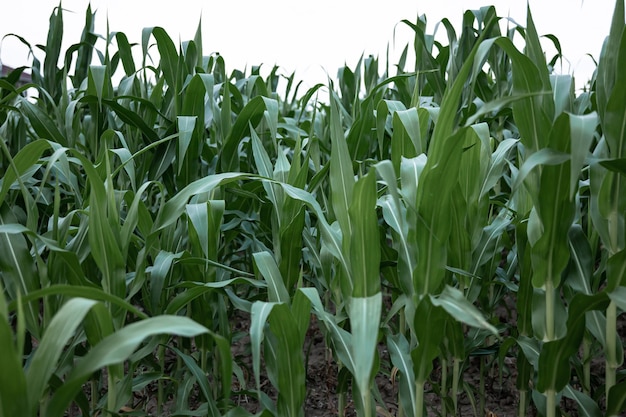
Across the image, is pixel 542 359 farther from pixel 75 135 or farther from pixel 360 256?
pixel 75 135

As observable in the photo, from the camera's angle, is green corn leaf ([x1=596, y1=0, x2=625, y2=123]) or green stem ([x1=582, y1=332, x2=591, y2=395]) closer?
green corn leaf ([x1=596, y1=0, x2=625, y2=123])

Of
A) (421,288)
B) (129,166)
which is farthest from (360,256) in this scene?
(129,166)

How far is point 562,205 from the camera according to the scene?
83cm

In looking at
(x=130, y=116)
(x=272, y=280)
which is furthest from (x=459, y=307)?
(x=130, y=116)

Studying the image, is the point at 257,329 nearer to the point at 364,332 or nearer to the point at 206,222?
the point at 364,332

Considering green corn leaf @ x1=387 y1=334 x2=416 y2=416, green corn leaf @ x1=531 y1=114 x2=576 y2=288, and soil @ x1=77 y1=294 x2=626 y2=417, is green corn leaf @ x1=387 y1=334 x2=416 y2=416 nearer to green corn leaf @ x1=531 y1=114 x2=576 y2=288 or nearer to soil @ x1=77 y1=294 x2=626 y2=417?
green corn leaf @ x1=531 y1=114 x2=576 y2=288

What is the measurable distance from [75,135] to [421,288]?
1098 millimetres

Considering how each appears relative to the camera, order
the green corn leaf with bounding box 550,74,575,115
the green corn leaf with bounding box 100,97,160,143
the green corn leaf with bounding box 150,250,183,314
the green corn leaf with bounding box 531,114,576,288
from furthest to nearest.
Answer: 1. the green corn leaf with bounding box 100,97,160,143
2. the green corn leaf with bounding box 150,250,183,314
3. the green corn leaf with bounding box 550,74,575,115
4. the green corn leaf with bounding box 531,114,576,288

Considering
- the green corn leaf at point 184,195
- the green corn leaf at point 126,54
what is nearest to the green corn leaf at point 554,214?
the green corn leaf at point 184,195

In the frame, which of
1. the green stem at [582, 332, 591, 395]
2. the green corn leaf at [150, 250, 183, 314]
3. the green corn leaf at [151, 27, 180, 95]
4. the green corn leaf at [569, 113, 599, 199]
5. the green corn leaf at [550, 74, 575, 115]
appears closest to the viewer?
the green corn leaf at [569, 113, 599, 199]

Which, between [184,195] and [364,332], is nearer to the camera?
[364,332]

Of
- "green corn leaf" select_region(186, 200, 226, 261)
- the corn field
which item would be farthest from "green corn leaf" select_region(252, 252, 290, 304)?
"green corn leaf" select_region(186, 200, 226, 261)

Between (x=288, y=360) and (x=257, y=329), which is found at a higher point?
(x=257, y=329)

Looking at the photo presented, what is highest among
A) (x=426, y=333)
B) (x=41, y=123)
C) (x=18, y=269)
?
(x=41, y=123)
